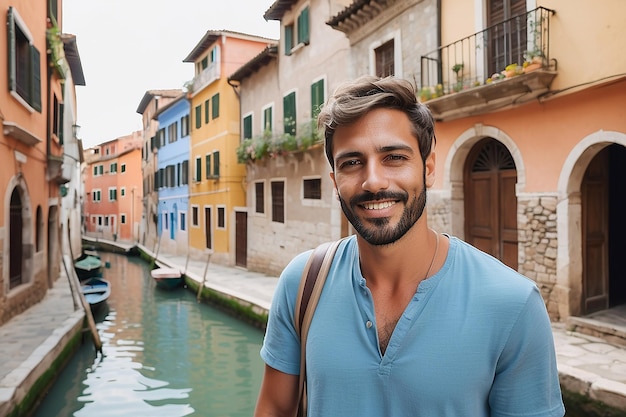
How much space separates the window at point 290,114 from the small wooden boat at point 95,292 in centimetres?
676

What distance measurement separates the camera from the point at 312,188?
47.7 feet

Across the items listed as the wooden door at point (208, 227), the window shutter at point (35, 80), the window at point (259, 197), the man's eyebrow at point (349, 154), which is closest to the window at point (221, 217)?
the wooden door at point (208, 227)

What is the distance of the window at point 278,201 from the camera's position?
16.4 metres

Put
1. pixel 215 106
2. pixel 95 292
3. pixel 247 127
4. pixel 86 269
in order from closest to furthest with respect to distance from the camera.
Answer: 1. pixel 95 292
2. pixel 86 269
3. pixel 247 127
4. pixel 215 106

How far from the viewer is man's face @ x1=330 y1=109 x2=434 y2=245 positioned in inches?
53.4

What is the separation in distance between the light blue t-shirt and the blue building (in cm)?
2457

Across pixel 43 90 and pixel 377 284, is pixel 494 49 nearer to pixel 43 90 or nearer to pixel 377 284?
pixel 377 284

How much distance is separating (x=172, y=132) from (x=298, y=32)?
14480 mm

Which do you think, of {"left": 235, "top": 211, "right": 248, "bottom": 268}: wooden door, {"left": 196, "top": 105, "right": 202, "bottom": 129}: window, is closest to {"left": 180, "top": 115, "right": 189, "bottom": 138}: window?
{"left": 196, "top": 105, "right": 202, "bottom": 129}: window

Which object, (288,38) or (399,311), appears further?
(288,38)

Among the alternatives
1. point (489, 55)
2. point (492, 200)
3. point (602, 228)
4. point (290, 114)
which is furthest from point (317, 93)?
point (602, 228)

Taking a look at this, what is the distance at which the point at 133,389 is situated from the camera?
7.68 m

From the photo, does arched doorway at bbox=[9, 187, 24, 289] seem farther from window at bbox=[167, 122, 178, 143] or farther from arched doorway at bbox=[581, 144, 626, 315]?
window at bbox=[167, 122, 178, 143]

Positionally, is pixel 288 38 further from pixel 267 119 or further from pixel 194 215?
pixel 194 215
